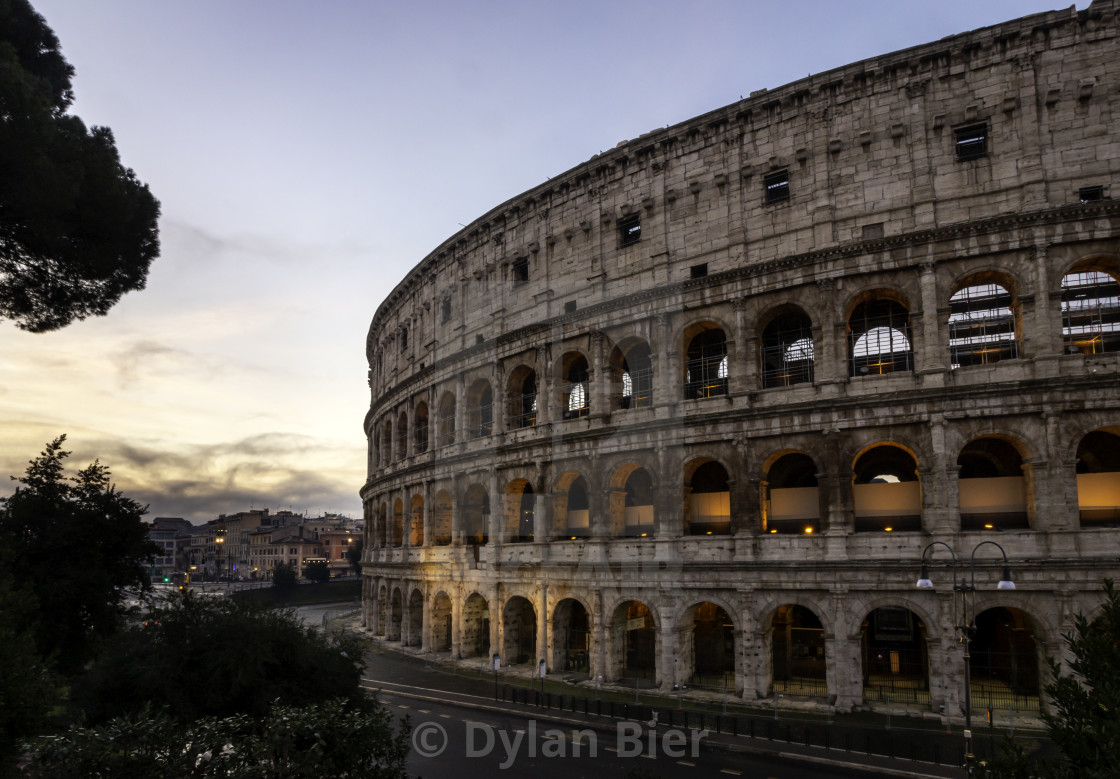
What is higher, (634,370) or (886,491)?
(634,370)

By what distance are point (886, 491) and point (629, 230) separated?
1557cm

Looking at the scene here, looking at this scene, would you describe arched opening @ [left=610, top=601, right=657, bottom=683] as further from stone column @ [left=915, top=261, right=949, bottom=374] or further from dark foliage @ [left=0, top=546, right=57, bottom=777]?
dark foliage @ [left=0, top=546, right=57, bottom=777]

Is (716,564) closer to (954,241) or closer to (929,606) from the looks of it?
(929,606)

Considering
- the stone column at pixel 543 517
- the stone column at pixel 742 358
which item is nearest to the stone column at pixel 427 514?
the stone column at pixel 543 517

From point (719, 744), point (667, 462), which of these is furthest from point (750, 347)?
point (719, 744)

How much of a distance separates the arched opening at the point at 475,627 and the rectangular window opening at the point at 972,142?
2876 cm

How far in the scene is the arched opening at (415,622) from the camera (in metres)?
43.4

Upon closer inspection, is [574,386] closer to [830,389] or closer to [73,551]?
[830,389]

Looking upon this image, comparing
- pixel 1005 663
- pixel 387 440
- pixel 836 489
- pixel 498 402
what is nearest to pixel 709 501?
pixel 836 489

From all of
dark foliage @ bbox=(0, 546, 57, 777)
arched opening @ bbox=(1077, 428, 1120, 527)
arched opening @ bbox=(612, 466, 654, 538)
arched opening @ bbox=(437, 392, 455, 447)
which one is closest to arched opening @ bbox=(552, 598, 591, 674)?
arched opening @ bbox=(612, 466, 654, 538)

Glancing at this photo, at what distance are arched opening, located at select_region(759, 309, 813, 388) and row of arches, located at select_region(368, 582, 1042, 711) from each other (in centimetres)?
929

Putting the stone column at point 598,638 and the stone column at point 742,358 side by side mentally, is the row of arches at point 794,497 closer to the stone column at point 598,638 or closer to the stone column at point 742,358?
the stone column at point 598,638

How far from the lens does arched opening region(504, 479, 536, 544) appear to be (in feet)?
120

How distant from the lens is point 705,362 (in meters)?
31.7
